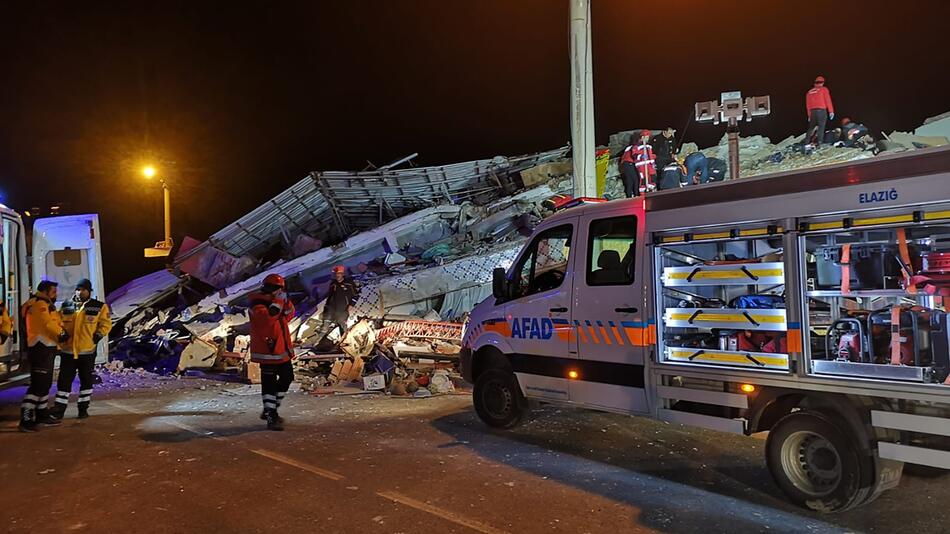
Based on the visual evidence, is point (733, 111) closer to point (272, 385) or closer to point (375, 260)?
point (272, 385)

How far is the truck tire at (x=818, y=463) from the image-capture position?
440 centimetres

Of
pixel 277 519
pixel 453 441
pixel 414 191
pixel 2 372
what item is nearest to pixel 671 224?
pixel 453 441

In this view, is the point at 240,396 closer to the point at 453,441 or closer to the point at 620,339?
the point at 453,441

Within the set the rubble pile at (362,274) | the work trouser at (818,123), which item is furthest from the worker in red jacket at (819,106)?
the rubble pile at (362,274)

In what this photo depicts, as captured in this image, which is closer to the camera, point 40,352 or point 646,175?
point 40,352

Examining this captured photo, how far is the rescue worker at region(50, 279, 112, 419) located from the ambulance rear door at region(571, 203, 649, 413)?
6149 millimetres

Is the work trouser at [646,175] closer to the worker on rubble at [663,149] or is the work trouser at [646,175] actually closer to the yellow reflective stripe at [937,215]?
the worker on rubble at [663,149]

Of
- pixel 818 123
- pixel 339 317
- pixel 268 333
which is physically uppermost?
pixel 818 123

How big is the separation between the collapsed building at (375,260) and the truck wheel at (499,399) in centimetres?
271

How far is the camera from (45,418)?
7.69m

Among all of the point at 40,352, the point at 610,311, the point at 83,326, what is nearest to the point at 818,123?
the point at 610,311

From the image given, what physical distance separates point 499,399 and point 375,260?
8912 millimetres

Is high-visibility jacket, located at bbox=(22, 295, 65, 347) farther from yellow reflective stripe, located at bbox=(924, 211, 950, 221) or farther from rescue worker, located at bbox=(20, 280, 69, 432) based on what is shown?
yellow reflective stripe, located at bbox=(924, 211, 950, 221)

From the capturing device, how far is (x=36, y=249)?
952 centimetres
